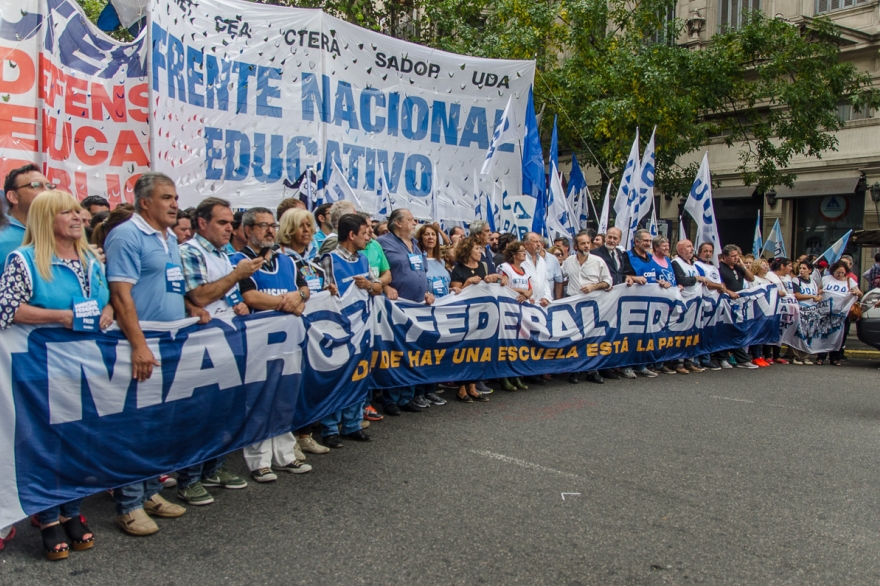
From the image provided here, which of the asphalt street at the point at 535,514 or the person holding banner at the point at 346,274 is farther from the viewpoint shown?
the person holding banner at the point at 346,274

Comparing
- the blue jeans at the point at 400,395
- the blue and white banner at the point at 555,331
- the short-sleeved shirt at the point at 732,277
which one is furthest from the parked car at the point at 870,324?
the blue jeans at the point at 400,395

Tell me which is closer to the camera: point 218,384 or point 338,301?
point 218,384

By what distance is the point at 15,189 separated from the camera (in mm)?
4430

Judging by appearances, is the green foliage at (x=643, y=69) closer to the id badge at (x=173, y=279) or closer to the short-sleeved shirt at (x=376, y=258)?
the short-sleeved shirt at (x=376, y=258)

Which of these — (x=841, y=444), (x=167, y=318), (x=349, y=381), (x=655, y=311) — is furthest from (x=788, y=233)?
(x=167, y=318)

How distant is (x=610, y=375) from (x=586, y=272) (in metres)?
1.34

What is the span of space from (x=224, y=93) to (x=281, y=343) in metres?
4.01

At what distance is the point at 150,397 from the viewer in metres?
4.45

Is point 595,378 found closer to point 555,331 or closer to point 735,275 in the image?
point 555,331

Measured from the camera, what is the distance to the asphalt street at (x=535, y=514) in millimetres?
3729

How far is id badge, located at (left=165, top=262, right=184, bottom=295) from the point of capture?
4527 millimetres

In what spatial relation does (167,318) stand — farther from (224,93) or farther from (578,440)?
(224,93)

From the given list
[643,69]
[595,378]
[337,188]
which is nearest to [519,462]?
[595,378]

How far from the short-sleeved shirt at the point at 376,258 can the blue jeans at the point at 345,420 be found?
138 cm
